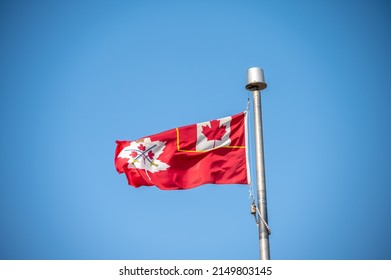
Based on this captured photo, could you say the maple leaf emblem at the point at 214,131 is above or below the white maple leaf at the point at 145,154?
above

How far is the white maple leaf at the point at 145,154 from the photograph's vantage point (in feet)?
53.0

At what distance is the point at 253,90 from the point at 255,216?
3.48m

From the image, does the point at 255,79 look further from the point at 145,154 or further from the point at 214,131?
the point at 145,154

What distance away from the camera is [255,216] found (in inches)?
536

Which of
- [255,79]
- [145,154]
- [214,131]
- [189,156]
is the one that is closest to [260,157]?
[255,79]

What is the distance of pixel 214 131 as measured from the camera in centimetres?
1608

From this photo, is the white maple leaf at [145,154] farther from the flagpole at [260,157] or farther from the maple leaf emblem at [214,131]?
the flagpole at [260,157]

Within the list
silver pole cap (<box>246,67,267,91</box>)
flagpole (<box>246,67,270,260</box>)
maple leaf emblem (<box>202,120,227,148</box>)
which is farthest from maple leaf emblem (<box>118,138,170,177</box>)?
silver pole cap (<box>246,67,267,91</box>)

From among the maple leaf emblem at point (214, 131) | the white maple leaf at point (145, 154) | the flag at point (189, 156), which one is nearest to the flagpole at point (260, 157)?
the flag at point (189, 156)

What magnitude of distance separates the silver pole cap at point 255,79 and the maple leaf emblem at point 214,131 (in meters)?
1.85

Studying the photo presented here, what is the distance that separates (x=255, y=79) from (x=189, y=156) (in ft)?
11.0
